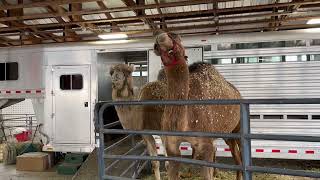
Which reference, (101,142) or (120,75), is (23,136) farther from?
(101,142)

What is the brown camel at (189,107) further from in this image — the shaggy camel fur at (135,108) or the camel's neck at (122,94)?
the camel's neck at (122,94)

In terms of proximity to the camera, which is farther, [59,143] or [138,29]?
[138,29]

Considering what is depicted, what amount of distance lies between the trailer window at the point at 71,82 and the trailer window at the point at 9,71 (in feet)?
4.46

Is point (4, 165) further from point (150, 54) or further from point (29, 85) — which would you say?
point (150, 54)

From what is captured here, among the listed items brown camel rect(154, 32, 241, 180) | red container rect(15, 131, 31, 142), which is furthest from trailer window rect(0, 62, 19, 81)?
brown camel rect(154, 32, 241, 180)

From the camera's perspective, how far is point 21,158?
8.05 meters

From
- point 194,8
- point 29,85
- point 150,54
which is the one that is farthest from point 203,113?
point 29,85

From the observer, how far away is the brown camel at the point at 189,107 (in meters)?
2.77

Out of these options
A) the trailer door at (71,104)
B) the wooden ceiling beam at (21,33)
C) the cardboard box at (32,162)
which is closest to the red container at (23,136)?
the cardboard box at (32,162)

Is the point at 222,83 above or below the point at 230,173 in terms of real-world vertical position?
above

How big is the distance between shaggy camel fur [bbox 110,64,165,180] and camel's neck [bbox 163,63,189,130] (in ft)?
6.12

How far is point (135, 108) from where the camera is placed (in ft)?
15.9

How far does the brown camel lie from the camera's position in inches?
109

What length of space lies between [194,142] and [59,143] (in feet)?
15.8
